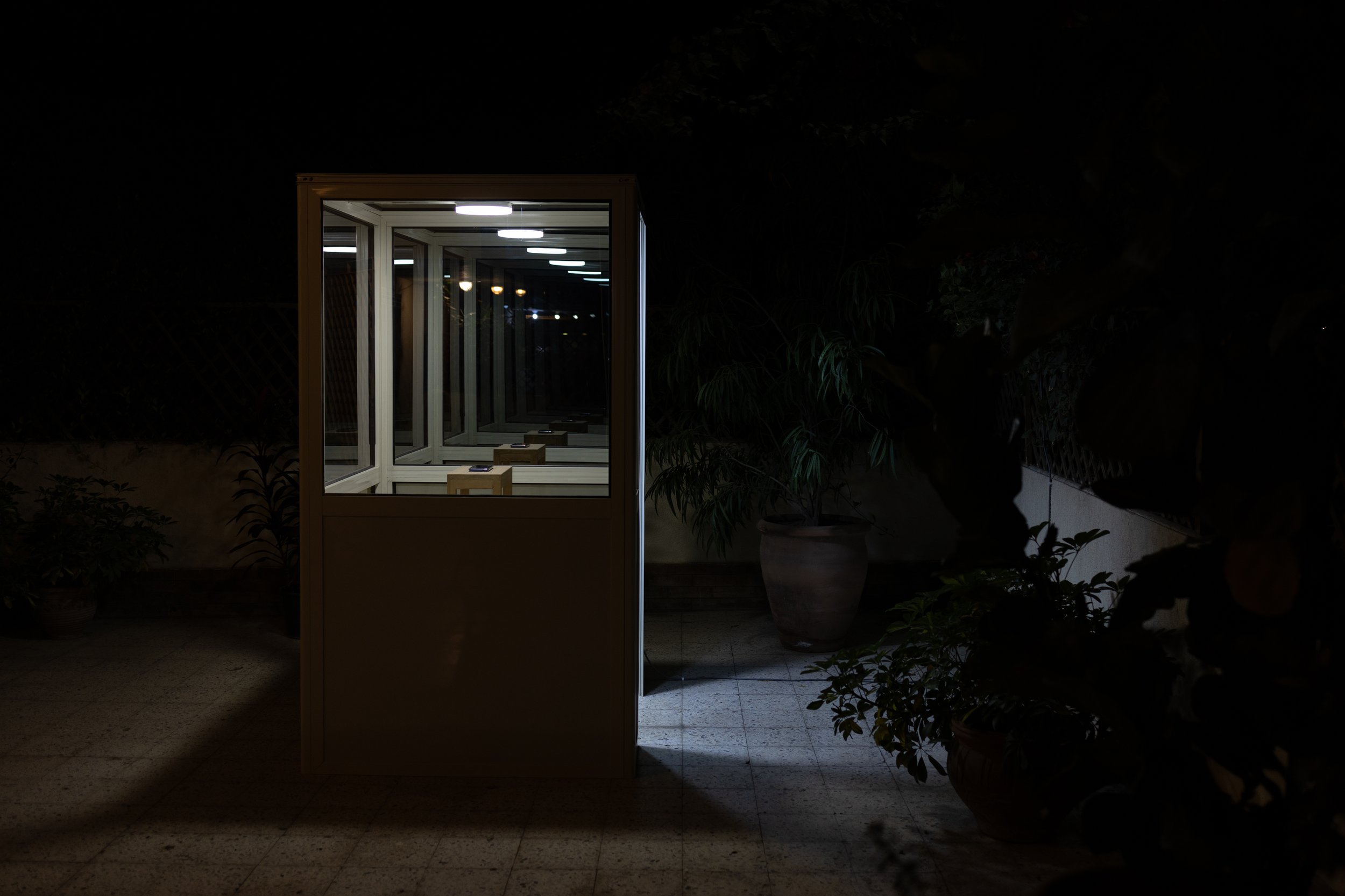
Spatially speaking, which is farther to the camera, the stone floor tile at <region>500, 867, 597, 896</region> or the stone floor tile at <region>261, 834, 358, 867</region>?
the stone floor tile at <region>261, 834, 358, 867</region>

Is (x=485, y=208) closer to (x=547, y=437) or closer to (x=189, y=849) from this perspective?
(x=547, y=437)

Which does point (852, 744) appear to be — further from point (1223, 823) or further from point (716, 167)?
point (716, 167)

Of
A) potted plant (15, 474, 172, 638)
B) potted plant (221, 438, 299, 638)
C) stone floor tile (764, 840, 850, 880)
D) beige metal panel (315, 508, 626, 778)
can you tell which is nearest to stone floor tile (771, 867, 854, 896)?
stone floor tile (764, 840, 850, 880)

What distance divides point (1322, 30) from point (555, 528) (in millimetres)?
2416

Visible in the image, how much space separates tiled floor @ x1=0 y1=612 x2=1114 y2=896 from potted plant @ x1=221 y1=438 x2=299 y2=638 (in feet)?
3.29

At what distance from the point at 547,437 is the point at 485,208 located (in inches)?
29.5

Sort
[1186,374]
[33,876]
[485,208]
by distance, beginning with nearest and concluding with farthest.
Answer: [1186,374]
[33,876]
[485,208]

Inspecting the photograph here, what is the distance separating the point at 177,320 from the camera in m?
5.59

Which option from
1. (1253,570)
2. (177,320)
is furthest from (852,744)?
(177,320)

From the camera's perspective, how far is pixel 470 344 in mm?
3555

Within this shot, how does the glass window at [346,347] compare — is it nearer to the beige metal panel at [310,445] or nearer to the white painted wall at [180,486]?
the beige metal panel at [310,445]

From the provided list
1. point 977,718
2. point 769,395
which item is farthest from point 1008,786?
point 769,395

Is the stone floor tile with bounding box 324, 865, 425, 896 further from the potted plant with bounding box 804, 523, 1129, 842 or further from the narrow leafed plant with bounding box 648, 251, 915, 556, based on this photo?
the narrow leafed plant with bounding box 648, 251, 915, 556

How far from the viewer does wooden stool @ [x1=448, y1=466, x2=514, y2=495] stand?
3.41 metres
